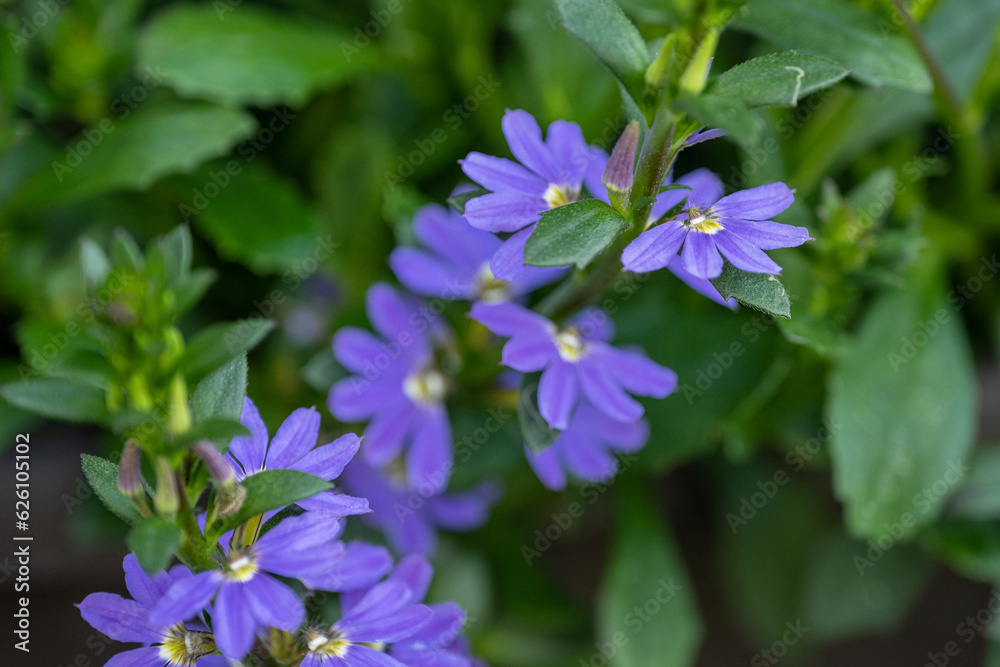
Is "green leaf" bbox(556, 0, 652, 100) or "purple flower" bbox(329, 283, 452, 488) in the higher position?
"green leaf" bbox(556, 0, 652, 100)

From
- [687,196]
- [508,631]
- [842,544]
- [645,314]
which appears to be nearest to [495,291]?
[645,314]

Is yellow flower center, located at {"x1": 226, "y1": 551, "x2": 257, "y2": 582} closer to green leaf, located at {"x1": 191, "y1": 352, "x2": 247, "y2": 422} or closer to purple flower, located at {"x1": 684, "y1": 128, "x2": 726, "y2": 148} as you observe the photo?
green leaf, located at {"x1": 191, "y1": 352, "x2": 247, "y2": 422}

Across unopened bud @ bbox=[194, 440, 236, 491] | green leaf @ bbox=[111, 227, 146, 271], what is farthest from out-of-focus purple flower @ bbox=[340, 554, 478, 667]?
green leaf @ bbox=[111, 227, 146, 271]

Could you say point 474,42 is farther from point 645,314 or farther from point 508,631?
point 508,631

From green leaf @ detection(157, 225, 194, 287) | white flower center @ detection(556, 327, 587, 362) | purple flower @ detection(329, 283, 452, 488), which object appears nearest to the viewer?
green leaf @ detection(157, 225, 194, 287)

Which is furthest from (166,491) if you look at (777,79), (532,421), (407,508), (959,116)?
(959,116)

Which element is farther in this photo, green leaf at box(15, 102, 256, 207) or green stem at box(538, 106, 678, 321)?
green leaf at box(15, 102, 256, 207)
